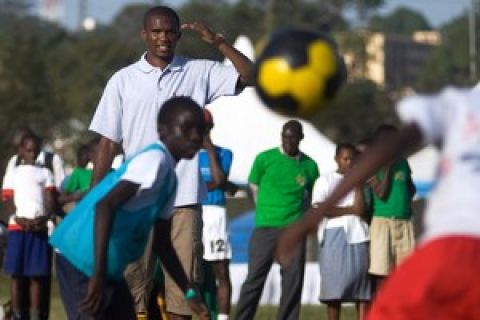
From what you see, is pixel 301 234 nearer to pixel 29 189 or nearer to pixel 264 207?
pixel 264 207

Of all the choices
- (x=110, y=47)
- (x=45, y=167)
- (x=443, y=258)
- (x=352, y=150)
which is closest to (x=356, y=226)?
(x=352, y=150)

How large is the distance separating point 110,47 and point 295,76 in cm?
5748

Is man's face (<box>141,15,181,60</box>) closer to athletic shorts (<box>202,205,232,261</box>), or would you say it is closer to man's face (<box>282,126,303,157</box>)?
man's face (<box>282,126,303,157</box>)

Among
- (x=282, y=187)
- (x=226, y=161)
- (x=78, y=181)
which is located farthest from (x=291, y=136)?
(x=78, y=181)

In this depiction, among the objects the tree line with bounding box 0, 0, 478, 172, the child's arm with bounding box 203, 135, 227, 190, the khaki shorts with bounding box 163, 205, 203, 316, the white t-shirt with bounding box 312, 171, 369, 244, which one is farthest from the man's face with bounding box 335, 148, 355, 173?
the tree line with bounding box 0, 0, 478, 172

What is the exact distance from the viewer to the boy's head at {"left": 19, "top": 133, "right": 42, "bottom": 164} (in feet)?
56.0

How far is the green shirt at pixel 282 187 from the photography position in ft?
52.2

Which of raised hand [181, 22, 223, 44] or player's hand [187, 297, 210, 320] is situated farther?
raised hand [181, 22, 223, 44]

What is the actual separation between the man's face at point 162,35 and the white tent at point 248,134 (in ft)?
51.7

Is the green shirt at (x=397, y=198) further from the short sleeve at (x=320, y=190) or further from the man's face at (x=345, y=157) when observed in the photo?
A: the short sleeve at (x=320, y=190)

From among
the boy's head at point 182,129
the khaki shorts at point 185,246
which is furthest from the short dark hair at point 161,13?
the boy's head at point 182,129

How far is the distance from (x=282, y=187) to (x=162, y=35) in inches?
180

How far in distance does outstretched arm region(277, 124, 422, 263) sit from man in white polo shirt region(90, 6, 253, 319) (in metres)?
4.40

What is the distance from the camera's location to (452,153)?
7098mm
